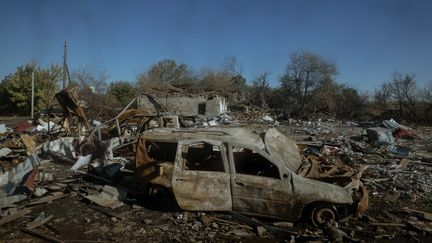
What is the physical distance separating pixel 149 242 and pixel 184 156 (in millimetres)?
1609

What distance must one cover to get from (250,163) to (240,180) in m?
0.99

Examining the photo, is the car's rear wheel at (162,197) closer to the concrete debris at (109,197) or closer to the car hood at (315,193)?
the concrete debris at (109,197)

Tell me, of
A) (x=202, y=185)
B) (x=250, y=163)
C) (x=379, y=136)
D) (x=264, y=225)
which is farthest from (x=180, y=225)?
(x=379, y=136)

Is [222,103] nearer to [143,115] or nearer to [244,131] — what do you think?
[143,115]

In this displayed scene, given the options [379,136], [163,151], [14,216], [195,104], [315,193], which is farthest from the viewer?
[195,104]

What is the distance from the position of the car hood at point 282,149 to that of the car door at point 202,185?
914 millimetres

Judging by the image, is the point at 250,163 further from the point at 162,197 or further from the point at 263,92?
the point at 263,92

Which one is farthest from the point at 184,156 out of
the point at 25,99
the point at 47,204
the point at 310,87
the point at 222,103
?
the point at 25,99

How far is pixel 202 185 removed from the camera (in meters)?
6.29

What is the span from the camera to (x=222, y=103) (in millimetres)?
36781

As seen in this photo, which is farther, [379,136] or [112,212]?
[379,136]

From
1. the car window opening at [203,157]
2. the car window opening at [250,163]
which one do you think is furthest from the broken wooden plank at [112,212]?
the car window opening at [250,163]

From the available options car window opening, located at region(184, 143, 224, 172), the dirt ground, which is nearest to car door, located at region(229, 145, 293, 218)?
the dirt ground

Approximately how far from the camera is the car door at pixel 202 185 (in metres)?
6.24
